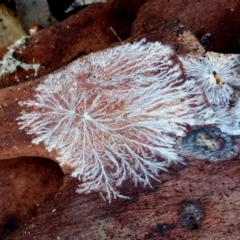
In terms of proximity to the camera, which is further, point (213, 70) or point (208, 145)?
point (213, 70)

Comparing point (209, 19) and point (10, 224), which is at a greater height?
point (209, 19)

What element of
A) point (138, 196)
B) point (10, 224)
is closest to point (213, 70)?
point (138, 196)

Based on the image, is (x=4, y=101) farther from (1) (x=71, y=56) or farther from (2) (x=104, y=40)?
(2) (x=104, y=40)

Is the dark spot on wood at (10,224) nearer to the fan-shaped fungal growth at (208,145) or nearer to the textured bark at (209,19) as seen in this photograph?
the fan-shaped fungal growth at (208,145)

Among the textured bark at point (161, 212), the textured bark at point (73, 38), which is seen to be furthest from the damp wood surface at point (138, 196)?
the textured bark at point (73, 38)

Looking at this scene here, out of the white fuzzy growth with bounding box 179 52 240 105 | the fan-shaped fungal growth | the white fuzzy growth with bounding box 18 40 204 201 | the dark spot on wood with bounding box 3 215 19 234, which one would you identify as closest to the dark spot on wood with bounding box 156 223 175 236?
the white fuzzy growth with bounding box 18 40 204 201

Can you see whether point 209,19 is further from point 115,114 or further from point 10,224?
point 10,224

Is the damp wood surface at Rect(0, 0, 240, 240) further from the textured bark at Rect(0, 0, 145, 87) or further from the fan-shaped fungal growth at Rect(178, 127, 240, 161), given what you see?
the textured bark at Rect(0, 0, 145, 87)
